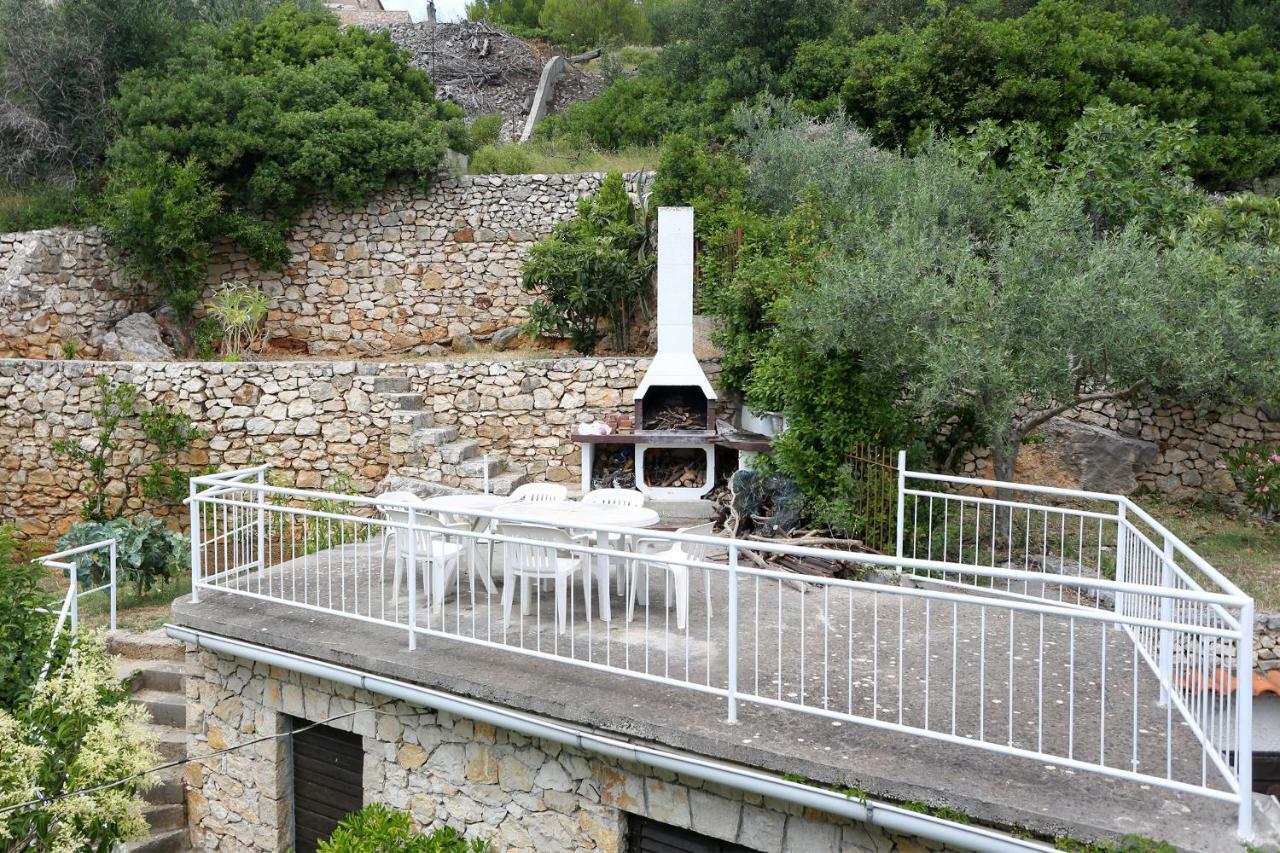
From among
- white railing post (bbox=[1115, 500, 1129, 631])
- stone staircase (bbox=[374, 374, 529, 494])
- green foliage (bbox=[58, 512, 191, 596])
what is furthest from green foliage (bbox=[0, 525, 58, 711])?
white railing post (bbox=[1115, 500, 1129, 631])

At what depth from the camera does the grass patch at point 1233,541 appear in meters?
9.12

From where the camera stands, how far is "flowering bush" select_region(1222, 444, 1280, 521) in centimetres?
1087

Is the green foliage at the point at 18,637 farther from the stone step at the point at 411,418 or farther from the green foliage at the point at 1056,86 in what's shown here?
the green foliage at the point at 1056,86

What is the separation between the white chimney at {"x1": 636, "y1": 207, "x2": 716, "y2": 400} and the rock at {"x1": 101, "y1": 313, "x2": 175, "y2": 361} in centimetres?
791

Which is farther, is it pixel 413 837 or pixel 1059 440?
pixel 1059 440

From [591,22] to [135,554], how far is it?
23878mm

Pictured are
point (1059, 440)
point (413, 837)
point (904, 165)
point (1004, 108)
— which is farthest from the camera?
point (1004, 108)

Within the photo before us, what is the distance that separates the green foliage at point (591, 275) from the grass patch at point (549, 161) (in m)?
2.49

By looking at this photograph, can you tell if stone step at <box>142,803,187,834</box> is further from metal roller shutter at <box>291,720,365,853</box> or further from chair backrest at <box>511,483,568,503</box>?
chair backrest at <box>511,483,568,503</box>

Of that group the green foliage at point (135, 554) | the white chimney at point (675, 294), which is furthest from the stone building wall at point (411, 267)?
the green foliage at point (135, 554)

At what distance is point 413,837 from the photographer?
550cm

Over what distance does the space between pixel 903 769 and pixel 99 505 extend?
11637 mm

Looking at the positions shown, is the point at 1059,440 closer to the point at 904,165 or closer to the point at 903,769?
the point at 904,165

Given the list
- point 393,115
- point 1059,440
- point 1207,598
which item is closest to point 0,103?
point 393,115
